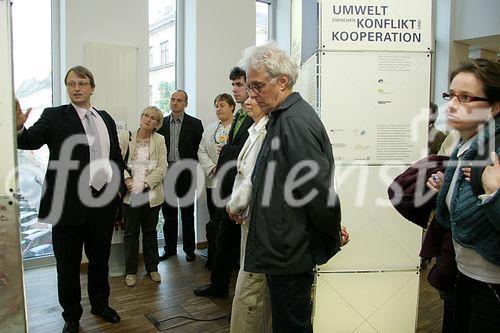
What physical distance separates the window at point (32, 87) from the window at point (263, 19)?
100 inches

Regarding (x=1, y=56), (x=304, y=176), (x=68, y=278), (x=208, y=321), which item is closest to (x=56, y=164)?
(x=68, y=278)

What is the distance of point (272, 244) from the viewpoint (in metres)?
1.50

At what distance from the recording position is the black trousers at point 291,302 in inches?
60.4

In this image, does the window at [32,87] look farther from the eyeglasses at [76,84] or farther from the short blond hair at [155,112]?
the eyeglasses at [76,84]

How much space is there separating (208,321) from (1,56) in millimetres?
1954

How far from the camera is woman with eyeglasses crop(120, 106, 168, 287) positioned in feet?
11.3

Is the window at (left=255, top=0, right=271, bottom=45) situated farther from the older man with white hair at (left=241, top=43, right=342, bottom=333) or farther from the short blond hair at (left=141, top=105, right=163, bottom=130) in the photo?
the older man with white hair at (left=241, top=43, right=342, bottom=333)

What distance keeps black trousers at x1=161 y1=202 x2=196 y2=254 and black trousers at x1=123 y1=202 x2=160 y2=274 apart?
1.85 ft

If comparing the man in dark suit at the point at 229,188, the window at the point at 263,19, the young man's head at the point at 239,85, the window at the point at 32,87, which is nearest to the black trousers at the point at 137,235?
the man in dark suit at the point at 229,188

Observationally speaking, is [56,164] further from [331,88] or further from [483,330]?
[483,330]

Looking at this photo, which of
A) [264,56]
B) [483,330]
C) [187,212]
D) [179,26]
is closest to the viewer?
[483,330]

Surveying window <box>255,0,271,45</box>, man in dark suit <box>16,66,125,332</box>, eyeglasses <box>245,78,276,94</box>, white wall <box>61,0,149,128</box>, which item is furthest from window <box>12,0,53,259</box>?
eyeglasses <box>245,78,276,94</box>

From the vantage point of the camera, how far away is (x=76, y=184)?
2461 mm

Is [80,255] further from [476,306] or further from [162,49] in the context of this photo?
[162,49]
